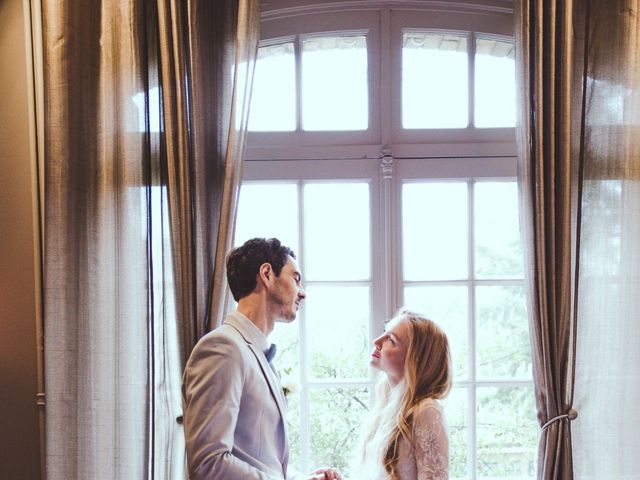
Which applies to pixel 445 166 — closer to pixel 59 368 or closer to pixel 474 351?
pixel 474 351

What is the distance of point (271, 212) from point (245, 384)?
1009mm

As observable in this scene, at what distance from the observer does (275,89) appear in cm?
275

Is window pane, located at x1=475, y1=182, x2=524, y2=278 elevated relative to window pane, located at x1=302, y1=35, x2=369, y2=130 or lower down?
lower down

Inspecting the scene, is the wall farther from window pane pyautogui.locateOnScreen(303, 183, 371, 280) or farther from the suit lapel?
window pane pyautogui.locateOnScreen(303, 183, 371, 280)

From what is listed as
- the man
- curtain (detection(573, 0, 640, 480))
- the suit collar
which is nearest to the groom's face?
the man

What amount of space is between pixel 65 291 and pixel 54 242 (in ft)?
0.62

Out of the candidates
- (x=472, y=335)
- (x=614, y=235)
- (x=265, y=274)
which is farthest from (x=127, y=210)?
(x=614, y=235)

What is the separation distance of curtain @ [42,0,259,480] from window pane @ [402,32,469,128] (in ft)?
2.46

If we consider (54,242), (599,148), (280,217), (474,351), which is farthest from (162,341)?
(599,148)

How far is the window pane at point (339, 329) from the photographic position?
2.72 m

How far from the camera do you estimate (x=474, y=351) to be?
8.84ft

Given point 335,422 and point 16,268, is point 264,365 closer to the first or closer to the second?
point 335,422

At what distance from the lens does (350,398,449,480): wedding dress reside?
6.42ft

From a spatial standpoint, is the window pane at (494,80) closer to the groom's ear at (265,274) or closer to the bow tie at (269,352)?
the groom's ear at (265,274)
